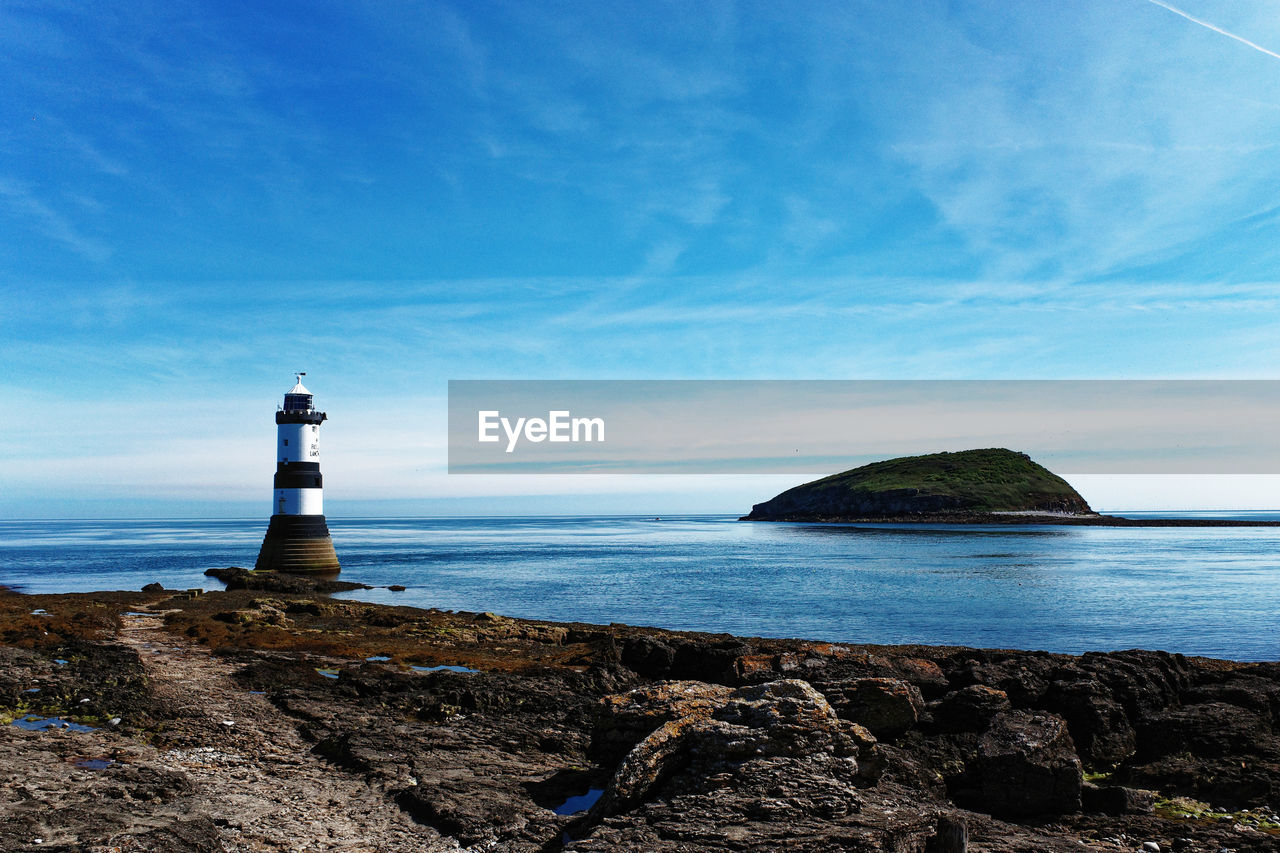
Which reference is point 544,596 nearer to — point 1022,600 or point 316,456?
point 316,456

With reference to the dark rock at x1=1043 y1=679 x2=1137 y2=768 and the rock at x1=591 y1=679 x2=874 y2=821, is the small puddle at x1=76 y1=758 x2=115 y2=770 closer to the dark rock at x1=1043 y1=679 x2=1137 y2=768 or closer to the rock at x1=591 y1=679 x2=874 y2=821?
the rock at x1=591 y1=679 x2=874 y2=821

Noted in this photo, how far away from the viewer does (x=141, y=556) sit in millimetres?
95875

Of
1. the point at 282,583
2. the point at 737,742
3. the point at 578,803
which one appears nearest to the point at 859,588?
the point at 282,583

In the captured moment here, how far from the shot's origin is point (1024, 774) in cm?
1064

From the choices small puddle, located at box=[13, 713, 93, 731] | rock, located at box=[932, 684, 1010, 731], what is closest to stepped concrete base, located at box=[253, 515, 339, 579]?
small puddle, located at box=[13, 713, 93, 731]

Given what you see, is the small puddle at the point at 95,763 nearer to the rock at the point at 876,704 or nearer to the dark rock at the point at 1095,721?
the rock at the point at 876,704

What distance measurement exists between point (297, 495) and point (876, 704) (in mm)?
50254

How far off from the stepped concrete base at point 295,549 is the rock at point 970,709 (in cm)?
5046

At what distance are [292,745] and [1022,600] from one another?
4555 centimetres

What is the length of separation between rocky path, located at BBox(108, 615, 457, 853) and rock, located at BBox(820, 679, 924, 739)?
21.5 feet

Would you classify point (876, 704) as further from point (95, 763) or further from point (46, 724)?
point (46, 724)

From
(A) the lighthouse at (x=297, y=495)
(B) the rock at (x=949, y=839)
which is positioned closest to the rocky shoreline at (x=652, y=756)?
(B) the rock at (x=949, y=839)

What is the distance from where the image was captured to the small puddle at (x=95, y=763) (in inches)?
450

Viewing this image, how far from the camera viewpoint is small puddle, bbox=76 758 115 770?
37.5 ft
